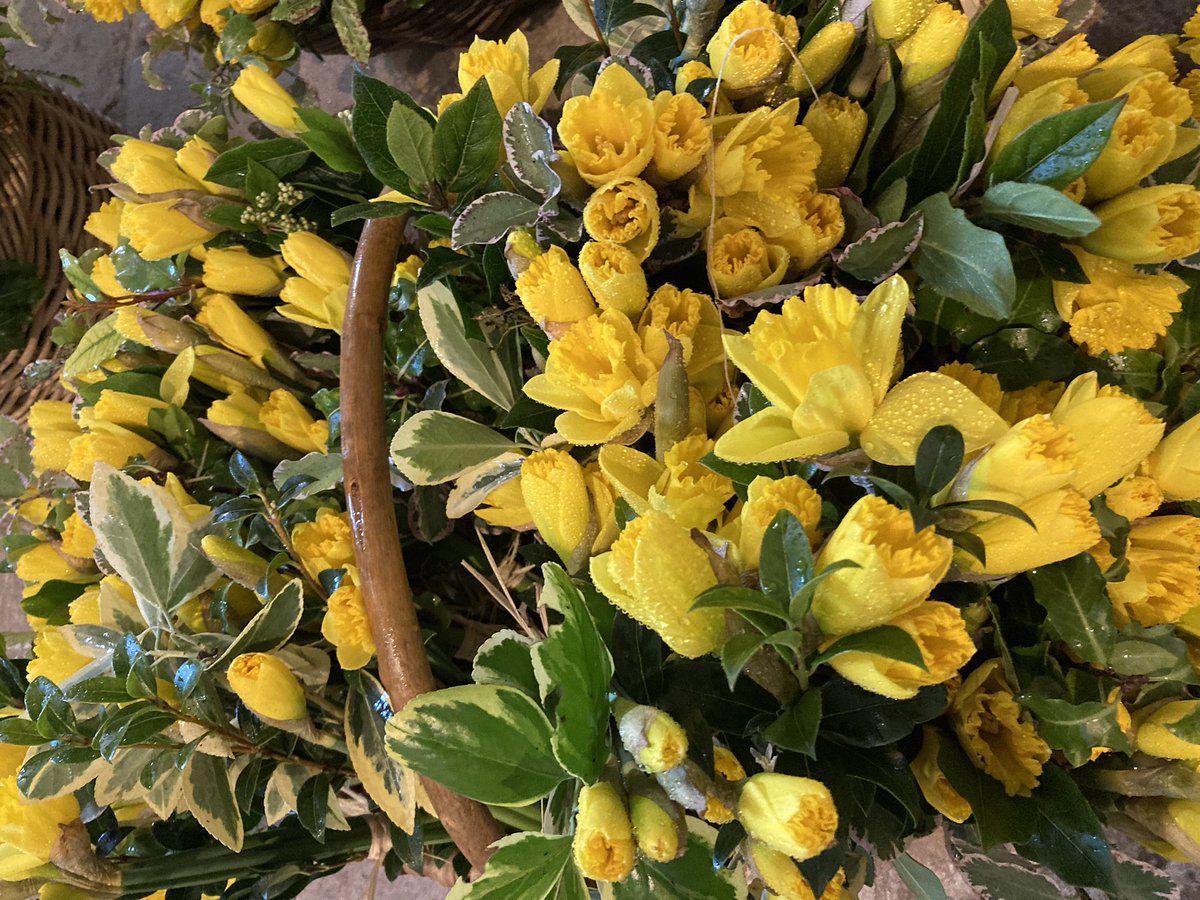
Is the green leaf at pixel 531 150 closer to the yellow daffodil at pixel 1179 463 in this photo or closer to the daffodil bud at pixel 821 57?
the daffodil bud at pixel 821 57

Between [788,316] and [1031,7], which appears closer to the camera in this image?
[788,316]

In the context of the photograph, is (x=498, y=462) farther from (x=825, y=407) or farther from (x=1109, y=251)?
(x=1109, y=251)

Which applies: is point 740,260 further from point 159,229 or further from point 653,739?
point 159,229

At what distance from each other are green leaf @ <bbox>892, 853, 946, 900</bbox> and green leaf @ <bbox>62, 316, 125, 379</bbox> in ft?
2.54

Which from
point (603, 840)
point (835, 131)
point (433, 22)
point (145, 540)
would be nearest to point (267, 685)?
point (145, 540)

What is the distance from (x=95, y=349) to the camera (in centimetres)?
76

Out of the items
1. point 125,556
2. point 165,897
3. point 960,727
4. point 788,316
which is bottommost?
point 165,897

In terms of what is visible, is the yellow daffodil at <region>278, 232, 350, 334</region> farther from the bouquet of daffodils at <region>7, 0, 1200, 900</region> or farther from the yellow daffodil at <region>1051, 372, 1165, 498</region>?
the yellow daffodil at <region>1051, 372, 1165, 498</region>

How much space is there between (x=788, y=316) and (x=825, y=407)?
0.04m

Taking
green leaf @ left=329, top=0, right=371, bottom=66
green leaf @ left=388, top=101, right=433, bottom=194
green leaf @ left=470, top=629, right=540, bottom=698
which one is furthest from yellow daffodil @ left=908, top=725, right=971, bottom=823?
green leaf @ left=329, top=0, right=371, bottom=66

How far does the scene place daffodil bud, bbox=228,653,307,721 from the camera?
494 millimetres

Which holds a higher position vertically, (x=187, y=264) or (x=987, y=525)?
(x=187, y=264)

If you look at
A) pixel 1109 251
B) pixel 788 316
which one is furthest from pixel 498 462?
pixel 1109 251

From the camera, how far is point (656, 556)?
1.09 feet
